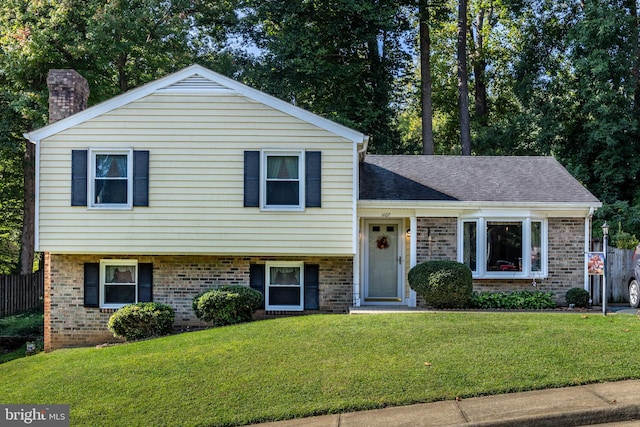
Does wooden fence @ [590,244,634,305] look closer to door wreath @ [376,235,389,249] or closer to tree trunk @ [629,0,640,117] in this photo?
door wreath @ [376,235,389,249]

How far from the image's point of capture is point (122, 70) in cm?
2248

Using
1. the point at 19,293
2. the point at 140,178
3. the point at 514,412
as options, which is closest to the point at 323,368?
the point at 514,412

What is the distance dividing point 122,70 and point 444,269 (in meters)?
16.1

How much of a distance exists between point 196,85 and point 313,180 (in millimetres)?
3396

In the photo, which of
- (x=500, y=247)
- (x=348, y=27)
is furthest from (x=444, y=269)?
(x=348, y=27)

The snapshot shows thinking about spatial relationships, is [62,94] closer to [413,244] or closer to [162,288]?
[162,288]

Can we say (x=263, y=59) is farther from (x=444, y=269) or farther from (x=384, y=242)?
(x=444, y=269)

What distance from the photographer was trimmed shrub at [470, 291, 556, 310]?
12938 millimetres

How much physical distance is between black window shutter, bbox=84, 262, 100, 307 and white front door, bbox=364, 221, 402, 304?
6402 millimetres

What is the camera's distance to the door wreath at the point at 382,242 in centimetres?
1430

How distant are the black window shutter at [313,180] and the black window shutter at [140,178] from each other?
3.54m

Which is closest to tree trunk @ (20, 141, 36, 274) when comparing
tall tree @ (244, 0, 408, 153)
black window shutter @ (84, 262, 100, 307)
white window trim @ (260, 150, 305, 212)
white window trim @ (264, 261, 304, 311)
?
tall tree @ (244, 0, 408, 153)

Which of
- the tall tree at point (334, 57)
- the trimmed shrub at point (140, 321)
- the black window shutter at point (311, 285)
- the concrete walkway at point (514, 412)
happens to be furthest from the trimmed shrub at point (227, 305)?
the tall tree at point (334, 57)

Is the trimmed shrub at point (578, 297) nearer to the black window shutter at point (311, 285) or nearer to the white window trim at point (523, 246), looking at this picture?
the white window trim at point (523, 246)
